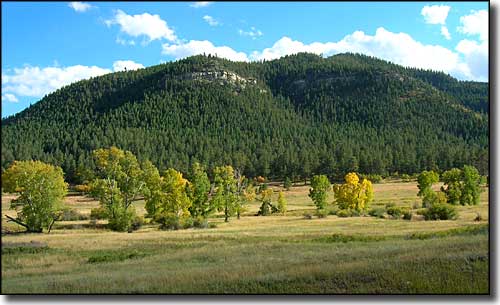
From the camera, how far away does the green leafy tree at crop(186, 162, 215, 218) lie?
106 ft

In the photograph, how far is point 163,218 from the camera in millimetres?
27875

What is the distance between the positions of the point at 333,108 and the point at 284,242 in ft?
416

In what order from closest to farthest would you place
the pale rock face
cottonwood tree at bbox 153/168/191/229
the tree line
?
the tree line
cottonwood tree at bbox 153/168/191/229
the pale rock face

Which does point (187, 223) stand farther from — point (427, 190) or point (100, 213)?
point (427, 190)

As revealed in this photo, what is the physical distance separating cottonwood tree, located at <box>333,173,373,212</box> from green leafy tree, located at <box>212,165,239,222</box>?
26.8 feet

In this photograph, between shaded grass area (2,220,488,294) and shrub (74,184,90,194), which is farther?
shrub (74,184,90,194)

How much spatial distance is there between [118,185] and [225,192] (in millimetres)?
8829

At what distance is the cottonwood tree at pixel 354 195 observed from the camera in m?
31.1

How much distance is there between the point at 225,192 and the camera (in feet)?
116

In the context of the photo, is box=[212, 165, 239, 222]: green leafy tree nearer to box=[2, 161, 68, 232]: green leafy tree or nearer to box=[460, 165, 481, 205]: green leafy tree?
A: box=[2, 161, 68, 232]: green leafy tree

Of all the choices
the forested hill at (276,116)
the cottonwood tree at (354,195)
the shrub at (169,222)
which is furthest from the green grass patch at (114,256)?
the forested hill at (276,116)

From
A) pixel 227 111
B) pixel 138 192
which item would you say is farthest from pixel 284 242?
pixel 227 111

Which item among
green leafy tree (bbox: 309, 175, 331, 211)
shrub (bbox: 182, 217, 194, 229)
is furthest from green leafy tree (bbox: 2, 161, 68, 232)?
green leafy tree (bbox: 309, 175, 331, 211)

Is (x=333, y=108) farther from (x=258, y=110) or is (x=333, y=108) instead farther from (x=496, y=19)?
(x=496, y=19)
